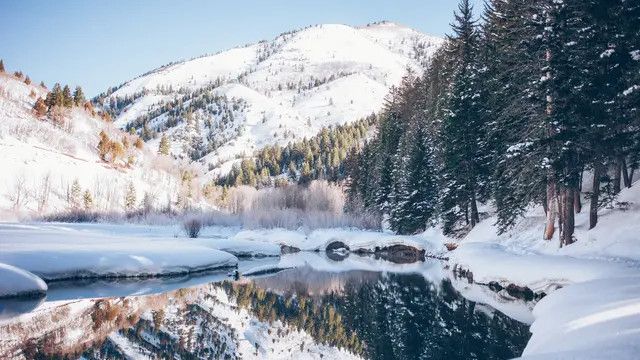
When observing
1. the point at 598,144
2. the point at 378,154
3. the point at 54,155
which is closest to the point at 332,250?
the point at 378,154

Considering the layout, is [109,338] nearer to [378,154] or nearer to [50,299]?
[50,299]

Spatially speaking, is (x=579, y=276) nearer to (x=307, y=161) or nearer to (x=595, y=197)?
(x=595, y=197)

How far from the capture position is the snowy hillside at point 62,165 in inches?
2891

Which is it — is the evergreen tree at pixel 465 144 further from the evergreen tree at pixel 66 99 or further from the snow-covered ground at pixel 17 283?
the evergreen tree at pixel 66 99

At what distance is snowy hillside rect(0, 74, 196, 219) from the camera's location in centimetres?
7344

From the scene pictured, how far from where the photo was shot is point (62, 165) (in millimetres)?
84062

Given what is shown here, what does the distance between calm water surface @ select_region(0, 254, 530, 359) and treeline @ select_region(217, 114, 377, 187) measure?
312 ft

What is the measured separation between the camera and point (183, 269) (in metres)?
26.4

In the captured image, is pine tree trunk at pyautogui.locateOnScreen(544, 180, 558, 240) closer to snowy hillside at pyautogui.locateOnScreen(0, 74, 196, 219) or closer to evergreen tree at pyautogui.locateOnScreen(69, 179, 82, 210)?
snowy hillside at pyautogui.locateOnScreen(0, 74, 196, 219)

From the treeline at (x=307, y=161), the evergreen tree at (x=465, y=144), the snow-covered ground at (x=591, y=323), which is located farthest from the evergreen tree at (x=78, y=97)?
the snow-covered ground at (x=591, y=323)

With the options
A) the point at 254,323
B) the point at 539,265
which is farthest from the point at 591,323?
the point at 254,323

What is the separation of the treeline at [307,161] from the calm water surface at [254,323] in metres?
95.0

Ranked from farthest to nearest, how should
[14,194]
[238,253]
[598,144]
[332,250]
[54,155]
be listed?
1. [54,155]
2. [14,194]
3. [332,250]
4. [238,253]
5. [598,144]

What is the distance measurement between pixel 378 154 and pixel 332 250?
18.2m
